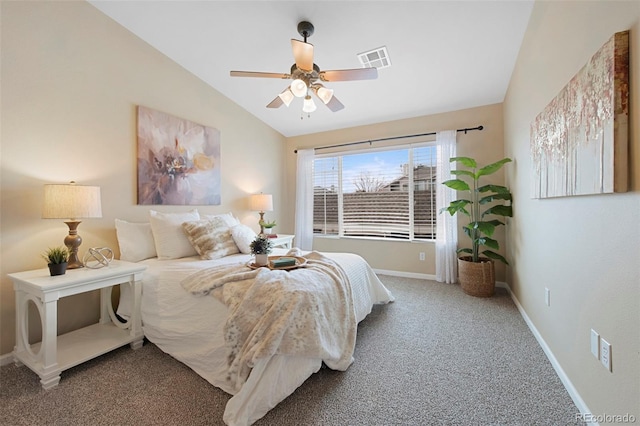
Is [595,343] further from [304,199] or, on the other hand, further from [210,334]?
[304,199]

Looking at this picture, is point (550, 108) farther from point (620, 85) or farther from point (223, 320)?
point (223, 320)

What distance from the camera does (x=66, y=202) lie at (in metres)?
2.03

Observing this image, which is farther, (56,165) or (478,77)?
(478,77)

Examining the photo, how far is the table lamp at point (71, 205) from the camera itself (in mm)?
2002

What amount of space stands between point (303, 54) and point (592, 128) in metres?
1.89

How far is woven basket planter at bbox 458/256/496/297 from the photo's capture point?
127 inches

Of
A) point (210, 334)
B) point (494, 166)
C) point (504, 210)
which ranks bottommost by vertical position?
point (210, 334)

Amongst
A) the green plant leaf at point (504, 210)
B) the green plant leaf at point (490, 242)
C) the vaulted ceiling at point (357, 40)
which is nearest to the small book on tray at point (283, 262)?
the vaulted ceiling at point (357, 40)

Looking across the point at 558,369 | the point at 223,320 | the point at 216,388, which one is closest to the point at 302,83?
the point at 223,320

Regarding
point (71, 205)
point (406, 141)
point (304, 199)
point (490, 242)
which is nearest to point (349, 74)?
point (406, 141)

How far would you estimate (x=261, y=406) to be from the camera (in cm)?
145

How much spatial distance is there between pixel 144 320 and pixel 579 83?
3428 mm

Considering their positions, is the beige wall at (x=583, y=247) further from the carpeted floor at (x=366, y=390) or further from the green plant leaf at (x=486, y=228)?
the green plant leaf at (x=486, y=228)

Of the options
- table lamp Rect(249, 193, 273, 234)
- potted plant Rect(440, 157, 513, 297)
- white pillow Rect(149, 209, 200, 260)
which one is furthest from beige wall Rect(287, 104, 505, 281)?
white pillow Rect(149, 209, 200, 260)
